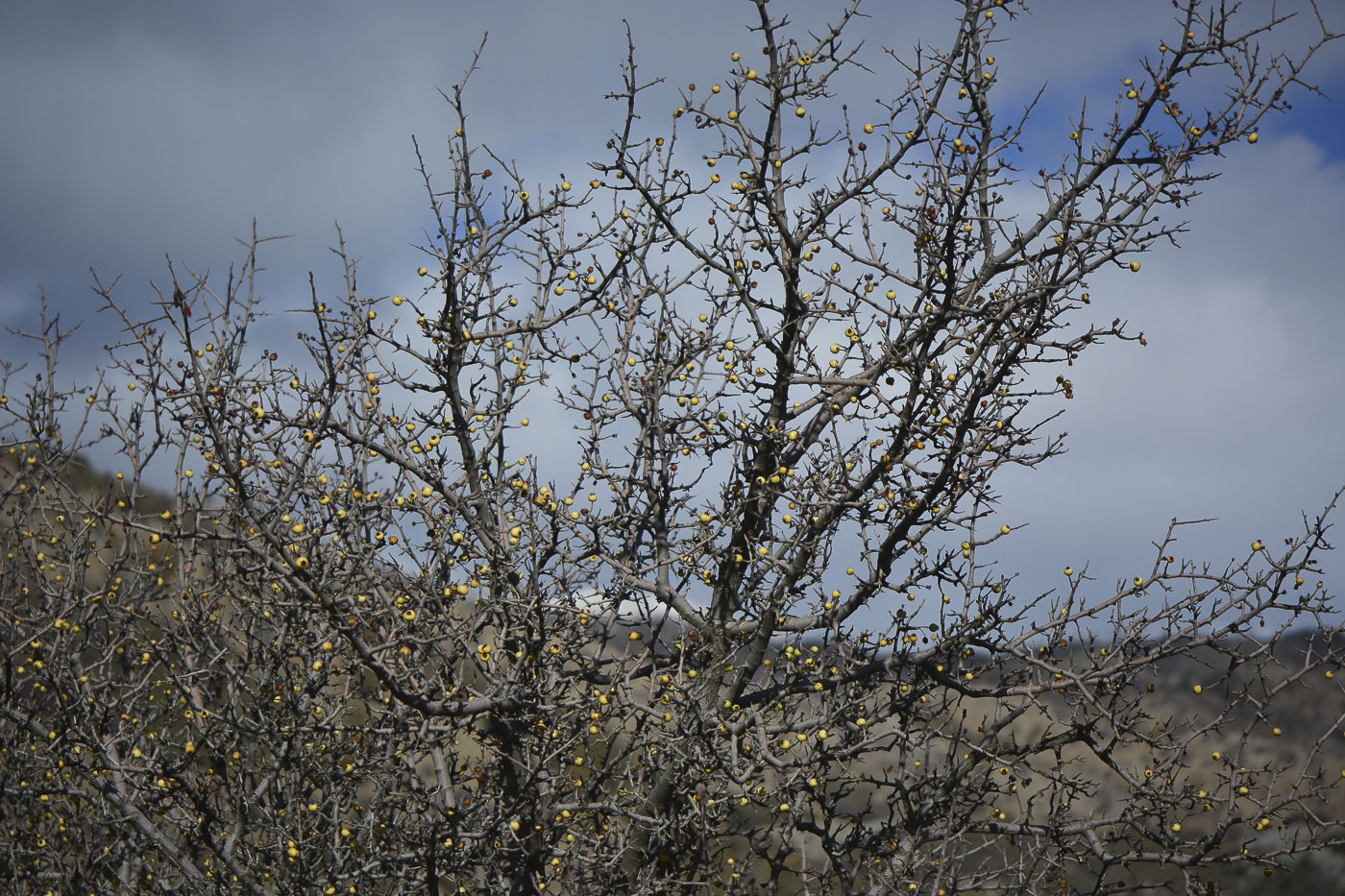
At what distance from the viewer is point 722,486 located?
7.80m

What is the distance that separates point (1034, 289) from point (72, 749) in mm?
7728

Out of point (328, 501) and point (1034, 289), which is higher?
point (1034, 289)

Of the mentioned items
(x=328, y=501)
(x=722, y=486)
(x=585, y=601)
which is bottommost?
(x=585, y=601)

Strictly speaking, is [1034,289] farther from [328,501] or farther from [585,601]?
[328,501]

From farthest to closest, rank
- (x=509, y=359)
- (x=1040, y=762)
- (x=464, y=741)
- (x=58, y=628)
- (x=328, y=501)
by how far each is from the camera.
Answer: (x=464, y=741), (x=1040, y=762), (x=509, y=359), (x=58, y=628), (x=328, y=501)

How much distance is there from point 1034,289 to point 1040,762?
66.4 feet

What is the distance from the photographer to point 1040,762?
2336 cm

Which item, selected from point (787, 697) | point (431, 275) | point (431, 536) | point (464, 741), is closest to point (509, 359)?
point (431, 275)

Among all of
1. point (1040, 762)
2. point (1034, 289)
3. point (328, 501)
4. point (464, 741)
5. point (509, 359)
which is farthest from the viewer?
point (464, 741)

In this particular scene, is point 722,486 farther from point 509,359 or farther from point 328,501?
point 328,501

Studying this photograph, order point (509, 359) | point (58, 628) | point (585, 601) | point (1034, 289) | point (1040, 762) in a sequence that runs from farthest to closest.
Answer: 1. point (1040, 762)
2. point (509, 359)
3. point (58, 628)
4. point (585, 601)
5. point (1034, 289)

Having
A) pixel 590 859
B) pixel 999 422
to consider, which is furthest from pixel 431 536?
pixel 999 422

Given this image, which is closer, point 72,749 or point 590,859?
point 590,859

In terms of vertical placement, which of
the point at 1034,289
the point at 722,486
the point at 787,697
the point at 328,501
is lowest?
the point at 787,697
